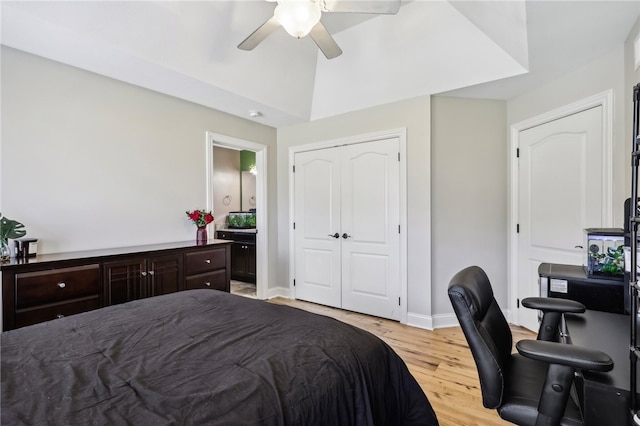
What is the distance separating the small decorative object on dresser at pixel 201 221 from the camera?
3369 mm

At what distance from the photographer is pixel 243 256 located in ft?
16.7

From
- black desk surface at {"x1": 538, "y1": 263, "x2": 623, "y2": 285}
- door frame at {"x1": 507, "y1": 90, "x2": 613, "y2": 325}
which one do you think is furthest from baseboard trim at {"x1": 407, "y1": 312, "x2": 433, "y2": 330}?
black desk surface at {"x1": 538, "y1": 263, "x2": 623, "y2": 285}

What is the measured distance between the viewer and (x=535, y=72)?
9.16 feet

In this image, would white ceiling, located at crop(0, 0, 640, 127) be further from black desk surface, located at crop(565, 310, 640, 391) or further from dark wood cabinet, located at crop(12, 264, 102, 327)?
black desk surface, located at crop(565, 310, 640, 391)

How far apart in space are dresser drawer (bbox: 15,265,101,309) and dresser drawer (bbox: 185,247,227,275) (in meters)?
0.76

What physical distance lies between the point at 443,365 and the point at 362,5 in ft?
8.88

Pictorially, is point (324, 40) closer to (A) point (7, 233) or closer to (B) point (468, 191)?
(B) point (468, 191)

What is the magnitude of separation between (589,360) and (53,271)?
2.91 m

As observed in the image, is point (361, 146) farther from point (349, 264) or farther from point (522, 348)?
point (522, 348)

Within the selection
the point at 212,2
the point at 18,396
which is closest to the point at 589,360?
the point at 18,396

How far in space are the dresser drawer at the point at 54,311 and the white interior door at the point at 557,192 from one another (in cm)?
391

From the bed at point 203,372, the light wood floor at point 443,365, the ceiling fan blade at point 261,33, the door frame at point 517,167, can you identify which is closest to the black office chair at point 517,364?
the bed at point 203,372

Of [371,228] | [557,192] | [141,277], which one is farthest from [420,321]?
[141,277]

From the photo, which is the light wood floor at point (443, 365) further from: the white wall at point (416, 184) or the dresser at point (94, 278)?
the dresser at point (94, 278)
